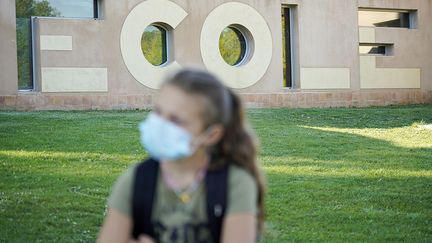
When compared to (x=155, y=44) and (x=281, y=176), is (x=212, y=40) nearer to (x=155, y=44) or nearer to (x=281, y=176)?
(x=155, y=44)

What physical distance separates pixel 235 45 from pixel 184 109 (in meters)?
17.3

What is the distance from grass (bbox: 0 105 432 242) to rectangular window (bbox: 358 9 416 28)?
7.69m

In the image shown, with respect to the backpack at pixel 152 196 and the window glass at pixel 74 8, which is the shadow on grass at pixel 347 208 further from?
the window glass at pixel 74 8

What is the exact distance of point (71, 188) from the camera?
809 cm

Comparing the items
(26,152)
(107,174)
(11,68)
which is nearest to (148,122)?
(107,174)

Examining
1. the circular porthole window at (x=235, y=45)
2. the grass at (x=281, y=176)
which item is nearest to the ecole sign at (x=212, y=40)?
the circular porthole window at (x=235, y=45)

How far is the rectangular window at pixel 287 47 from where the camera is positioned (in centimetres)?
2022

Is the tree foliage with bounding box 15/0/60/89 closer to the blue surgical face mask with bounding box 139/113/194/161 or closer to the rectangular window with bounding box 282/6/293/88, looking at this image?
the rectangular window with bounding box 282/6/293/88

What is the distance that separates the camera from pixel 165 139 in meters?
2.29

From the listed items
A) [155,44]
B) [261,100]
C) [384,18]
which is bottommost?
[261,100]

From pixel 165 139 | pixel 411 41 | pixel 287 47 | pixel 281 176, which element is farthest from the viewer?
pixel 411 41

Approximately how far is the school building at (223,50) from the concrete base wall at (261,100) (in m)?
0.03

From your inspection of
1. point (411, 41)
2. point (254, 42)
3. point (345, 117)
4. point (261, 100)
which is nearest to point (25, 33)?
point (254, 42)

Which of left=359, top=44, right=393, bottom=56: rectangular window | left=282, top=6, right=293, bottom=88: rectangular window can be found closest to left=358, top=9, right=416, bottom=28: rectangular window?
left=359, top=44, right=393, bottom=56: rectangular window
